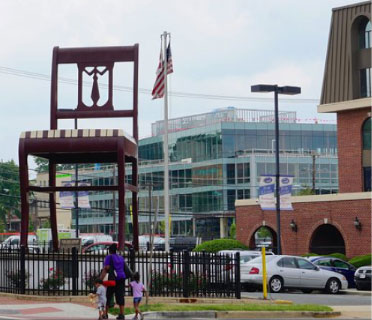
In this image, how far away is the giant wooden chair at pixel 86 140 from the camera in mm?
20406

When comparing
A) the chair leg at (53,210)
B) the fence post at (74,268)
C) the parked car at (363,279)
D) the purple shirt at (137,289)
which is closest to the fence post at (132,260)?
the fence post at (74,268)

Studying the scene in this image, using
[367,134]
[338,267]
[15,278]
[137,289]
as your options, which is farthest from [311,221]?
[137,289]

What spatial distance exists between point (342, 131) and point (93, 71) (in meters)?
31.1

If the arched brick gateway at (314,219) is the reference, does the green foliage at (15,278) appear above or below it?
below

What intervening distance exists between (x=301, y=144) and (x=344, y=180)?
36.6m

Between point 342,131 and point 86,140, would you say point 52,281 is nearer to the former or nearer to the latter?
point 86,140

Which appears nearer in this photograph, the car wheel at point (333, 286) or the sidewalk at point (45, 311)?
the sidewalk at point (45, 311)

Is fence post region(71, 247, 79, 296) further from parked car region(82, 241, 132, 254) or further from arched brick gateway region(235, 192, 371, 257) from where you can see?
arched brick gateway region(235, 192, 371, 257)

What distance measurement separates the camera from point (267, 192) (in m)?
39.8

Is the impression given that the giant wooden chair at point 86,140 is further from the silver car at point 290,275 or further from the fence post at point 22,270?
the silver car at point 290,275

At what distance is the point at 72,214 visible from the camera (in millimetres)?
107875

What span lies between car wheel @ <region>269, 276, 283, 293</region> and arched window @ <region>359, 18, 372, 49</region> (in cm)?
2232

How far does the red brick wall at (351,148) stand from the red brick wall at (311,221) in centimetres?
336

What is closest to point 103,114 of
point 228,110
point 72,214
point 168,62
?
point 168,62
